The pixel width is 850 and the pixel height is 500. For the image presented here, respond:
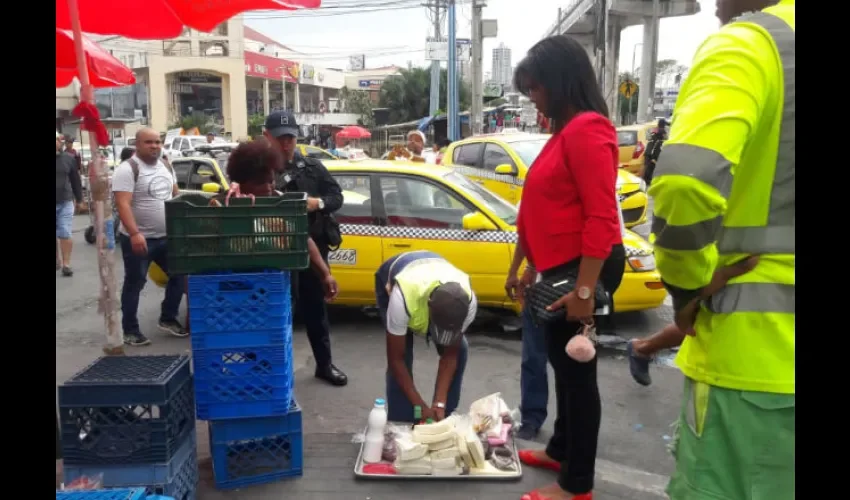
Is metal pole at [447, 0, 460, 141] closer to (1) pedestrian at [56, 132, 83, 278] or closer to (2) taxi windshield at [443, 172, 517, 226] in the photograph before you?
(1) pedestrian at [56, 132, 83, 278]

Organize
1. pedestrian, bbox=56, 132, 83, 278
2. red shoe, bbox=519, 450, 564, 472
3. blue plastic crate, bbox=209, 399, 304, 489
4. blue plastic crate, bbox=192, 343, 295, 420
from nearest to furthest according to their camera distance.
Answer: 1. blue plastic crate, bbox=192, 343, 295, 420
2. blue plastic crate, bbox=209, 399, 304, 489
3. red shoe, bbox=519, 450, 564, 472
4. pedestrian, bbox=56, 132, 83, 278

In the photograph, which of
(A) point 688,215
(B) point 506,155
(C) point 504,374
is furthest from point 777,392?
(B) point 506,155

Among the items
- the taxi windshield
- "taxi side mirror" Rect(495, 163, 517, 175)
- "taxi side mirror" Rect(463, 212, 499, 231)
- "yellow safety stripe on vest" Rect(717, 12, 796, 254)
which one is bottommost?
"taxi side mirror" Rect(463, 212, 499, 231)

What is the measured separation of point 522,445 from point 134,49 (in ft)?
164

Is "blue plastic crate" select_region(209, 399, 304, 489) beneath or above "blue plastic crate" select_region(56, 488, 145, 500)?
beneath

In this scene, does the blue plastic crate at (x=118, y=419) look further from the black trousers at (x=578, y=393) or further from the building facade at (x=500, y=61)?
the building facade at (x=500, y=61)

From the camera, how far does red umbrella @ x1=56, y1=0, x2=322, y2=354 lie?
3.74 meters

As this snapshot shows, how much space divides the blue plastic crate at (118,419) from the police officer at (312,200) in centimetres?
182

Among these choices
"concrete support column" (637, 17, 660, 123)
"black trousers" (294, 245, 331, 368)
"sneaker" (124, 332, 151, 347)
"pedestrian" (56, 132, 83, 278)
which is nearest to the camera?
"black trousers" (294, 245, 331, 368)

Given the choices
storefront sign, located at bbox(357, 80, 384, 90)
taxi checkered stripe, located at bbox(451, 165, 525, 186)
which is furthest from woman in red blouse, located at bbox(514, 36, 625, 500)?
storefront sign, located at bbox(357, 80, 384, 90)

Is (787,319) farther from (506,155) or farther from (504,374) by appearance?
(506,155)

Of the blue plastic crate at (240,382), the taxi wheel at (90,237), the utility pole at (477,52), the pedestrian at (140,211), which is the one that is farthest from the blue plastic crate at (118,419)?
the utility pole at (477,52)

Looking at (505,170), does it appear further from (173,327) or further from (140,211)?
(140,211)

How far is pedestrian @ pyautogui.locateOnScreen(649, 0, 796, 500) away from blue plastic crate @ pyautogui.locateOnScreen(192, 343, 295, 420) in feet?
6.52
